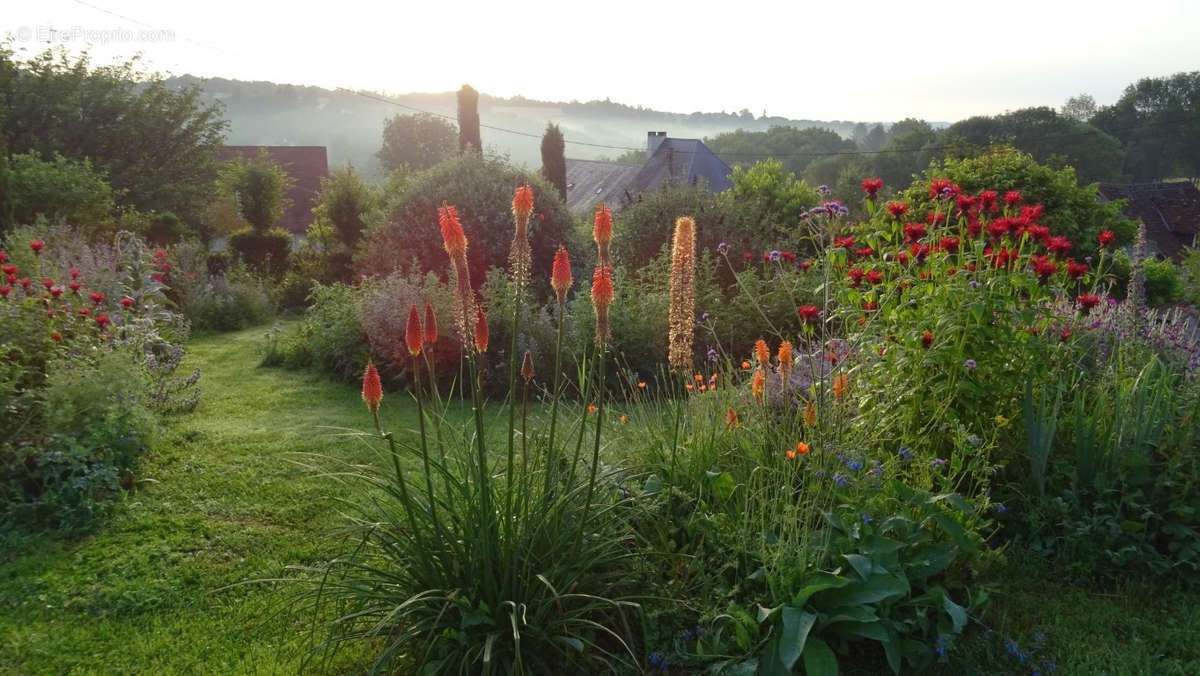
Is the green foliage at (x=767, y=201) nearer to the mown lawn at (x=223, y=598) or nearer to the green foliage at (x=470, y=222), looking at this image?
the green foliage at (x=470, y=222)

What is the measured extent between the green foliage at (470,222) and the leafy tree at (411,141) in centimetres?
4541

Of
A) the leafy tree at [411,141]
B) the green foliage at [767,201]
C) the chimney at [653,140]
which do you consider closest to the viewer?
the green foliage at [767,201]

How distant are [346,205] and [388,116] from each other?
45097 millimetres

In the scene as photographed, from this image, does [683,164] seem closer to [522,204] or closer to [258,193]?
[258,193]

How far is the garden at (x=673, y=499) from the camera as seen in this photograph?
8.51ft

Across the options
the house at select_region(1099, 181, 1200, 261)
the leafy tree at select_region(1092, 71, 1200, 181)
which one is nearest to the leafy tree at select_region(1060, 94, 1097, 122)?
the leafy tree at select_region(1092, 71, 1200, 181)

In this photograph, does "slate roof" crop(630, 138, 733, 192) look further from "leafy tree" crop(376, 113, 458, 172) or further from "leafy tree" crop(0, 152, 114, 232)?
"leafy tree" crop(376, 113, 458, 172)

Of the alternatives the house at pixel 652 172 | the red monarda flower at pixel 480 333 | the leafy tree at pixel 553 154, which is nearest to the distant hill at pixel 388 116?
the house at pixel 652 172

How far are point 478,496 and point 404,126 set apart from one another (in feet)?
186

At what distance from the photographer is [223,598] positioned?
3.56 m

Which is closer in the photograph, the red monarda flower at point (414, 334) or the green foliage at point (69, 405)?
the red monarda flower at point (414, 334)

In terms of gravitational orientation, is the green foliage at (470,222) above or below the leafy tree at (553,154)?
below

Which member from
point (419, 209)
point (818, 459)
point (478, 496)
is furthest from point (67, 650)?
point (419, 209)

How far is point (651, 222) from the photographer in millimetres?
11531
